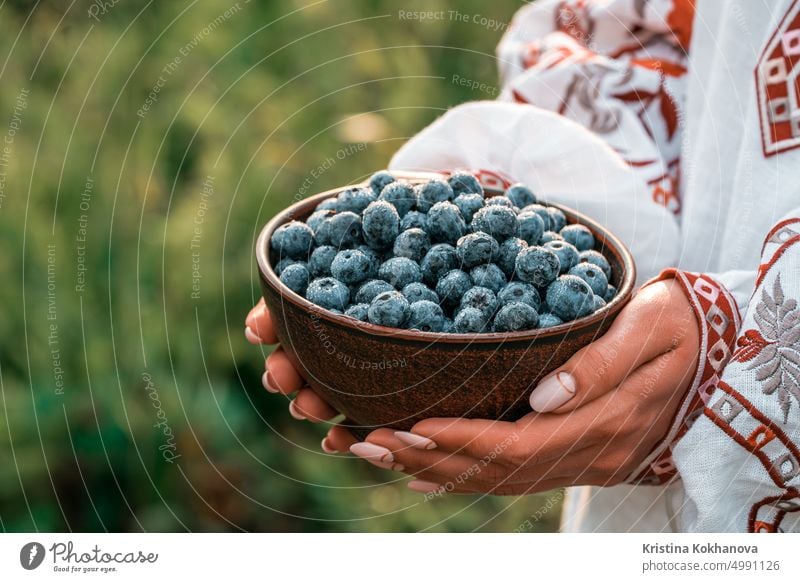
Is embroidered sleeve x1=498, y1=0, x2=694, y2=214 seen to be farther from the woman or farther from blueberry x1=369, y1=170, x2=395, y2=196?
blueberry x1=369, y1=170, x2=395, y2=196

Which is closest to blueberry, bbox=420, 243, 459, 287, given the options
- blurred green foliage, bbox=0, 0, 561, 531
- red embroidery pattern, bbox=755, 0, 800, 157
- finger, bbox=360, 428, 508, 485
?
finger, bbox=360, 428, 508, 485

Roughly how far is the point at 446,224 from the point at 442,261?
1.2 inches

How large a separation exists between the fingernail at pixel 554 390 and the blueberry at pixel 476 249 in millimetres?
83

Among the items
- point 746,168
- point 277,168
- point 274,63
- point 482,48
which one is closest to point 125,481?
point 277,168

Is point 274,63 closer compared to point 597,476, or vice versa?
point 597,476

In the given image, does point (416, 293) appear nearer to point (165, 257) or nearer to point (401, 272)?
point (401, 272)

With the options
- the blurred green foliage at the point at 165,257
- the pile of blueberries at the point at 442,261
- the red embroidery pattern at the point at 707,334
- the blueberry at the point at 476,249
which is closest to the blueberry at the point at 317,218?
the pile of blueberries at the point at 442,261

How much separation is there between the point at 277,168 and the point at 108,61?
0.31 meters

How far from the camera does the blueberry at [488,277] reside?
19.6 inches

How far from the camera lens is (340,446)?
612 millimetres

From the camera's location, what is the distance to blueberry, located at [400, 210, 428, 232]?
0.54 metres

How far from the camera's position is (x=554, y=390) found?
1.59 feet

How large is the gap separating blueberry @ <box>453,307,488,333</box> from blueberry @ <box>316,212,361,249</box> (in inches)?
4.1
